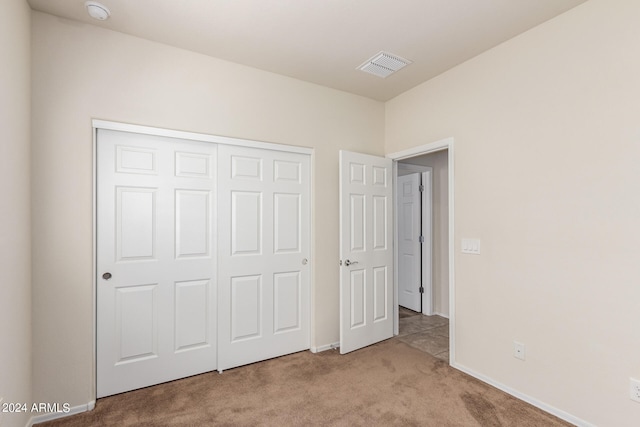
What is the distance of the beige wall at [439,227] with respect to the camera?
14.6 ft

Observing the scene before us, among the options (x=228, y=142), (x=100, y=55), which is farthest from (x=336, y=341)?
(x=100, y=55)

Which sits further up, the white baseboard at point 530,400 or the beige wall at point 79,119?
the beige wall at point 79,119

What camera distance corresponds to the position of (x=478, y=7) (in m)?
2.09

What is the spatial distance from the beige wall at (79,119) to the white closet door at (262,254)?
0.40 m

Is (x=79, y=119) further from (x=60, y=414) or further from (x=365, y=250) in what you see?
(x=365, y=250)

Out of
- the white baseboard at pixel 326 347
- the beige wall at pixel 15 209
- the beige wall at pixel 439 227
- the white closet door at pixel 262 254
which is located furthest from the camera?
the beige wall at pixel 439 227

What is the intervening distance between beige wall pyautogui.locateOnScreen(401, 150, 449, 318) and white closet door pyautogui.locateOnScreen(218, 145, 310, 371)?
Answer: 212cm

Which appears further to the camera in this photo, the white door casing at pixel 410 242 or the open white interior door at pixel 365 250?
the white door casing at pixel 410 242

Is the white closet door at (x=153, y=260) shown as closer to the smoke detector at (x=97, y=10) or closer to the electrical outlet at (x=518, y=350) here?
the smoke detector at (x=97, y=10)

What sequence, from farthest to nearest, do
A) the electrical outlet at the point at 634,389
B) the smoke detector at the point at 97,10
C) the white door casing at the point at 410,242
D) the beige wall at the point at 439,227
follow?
the white door casing at the point at 410,242
the beige wall at the point at 439,227
the smoke detector at the point at 97,10
the electrical outlet at the point at 634,389

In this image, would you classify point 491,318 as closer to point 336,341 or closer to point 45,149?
point 336,341

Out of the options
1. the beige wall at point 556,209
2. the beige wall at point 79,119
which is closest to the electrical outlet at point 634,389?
the beige wall at point 556,209

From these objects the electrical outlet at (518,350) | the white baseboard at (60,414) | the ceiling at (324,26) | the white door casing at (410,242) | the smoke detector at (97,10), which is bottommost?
the white baseboard at (60,414)

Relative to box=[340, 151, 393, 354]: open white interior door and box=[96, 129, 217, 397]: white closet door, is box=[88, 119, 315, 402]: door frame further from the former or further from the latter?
box=[340, 151, 393, 354]: open white interior door
